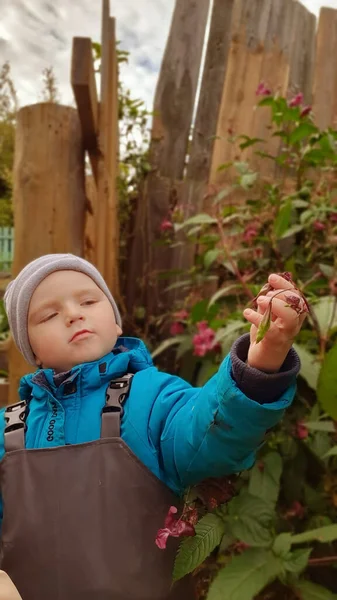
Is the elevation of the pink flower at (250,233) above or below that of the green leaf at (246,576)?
above

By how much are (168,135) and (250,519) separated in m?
2.06

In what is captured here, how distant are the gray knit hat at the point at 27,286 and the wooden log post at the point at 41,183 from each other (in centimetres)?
81

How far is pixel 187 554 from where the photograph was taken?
2.23ft

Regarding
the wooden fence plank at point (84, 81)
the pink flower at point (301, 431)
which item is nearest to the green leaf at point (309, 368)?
the pink flower at point (301, 431)

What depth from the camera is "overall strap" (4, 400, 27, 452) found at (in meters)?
0.82

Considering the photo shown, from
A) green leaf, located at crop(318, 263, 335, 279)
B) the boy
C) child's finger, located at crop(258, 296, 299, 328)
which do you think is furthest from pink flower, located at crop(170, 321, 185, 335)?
child's finger, located at crop(258, 296, 299, 328)

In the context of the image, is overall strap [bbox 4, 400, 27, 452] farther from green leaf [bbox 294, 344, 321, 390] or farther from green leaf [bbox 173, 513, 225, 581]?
green leaf [bbox 294, 344, 321, 390]

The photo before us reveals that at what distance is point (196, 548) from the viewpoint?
0.68 m

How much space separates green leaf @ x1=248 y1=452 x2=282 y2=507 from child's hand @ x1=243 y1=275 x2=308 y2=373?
66 centimetres

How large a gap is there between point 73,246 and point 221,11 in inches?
58.7

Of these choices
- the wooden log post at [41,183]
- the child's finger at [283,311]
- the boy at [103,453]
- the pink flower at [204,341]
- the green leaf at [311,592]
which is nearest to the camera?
the child's finger at [283,311]

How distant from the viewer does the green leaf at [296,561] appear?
40.0 inches

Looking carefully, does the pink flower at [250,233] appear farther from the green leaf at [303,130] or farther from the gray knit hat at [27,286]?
the gray knit hat at [27,286]

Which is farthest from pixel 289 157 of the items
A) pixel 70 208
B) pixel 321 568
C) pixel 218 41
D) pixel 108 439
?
pixel 108 439
